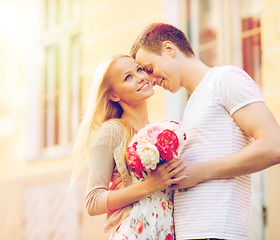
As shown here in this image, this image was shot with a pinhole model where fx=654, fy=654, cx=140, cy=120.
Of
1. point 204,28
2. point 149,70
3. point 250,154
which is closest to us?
point 250,154

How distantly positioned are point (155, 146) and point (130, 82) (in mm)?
568

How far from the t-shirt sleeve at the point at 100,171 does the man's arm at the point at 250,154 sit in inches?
14.6

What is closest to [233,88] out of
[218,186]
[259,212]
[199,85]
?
[199,85]

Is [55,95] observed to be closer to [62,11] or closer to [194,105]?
[62,11]

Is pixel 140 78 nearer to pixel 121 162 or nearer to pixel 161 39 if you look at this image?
pixel 161 39

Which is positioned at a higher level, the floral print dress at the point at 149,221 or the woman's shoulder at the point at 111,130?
the woman's shoulder at the point at 111,130

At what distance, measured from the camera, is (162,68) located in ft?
9.86

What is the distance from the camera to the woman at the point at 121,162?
2.79 metres

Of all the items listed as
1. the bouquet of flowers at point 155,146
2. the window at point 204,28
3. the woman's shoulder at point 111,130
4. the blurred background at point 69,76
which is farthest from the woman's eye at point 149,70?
the window at point 204,28

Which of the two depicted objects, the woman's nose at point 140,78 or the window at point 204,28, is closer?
the woman's nose at point 140,78

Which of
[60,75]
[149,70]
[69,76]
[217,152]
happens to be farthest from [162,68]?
[60,75]

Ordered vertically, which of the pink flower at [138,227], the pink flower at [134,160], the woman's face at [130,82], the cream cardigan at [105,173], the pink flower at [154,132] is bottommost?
the pink flower at [138,227]

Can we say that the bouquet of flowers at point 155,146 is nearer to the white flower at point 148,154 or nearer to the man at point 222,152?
the white flower at point 148,154

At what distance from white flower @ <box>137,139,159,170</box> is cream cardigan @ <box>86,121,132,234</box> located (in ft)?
0.82
